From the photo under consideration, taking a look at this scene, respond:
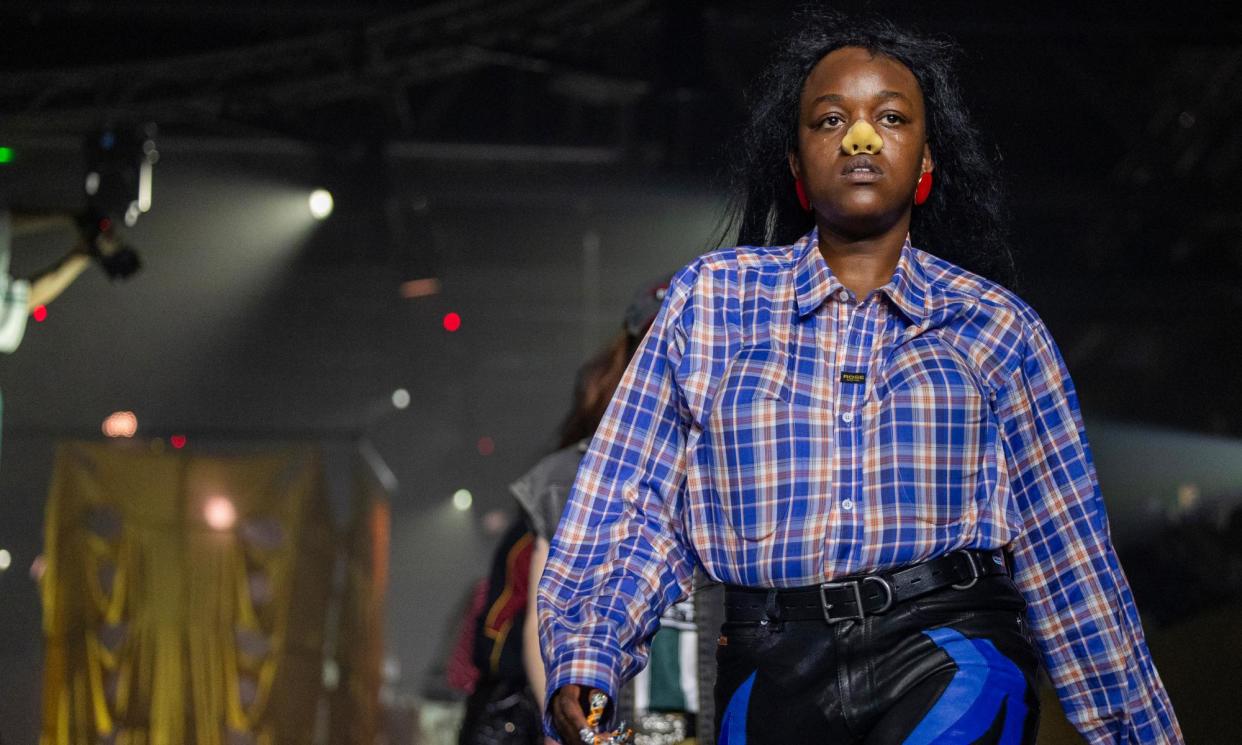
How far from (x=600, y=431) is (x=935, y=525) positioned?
464 mm

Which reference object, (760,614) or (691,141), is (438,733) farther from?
(760,614)

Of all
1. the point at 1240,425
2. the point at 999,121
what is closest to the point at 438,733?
the point at 999,121

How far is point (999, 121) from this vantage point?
6934mm

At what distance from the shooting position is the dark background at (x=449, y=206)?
671 cm

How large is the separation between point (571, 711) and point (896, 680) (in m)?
0.39

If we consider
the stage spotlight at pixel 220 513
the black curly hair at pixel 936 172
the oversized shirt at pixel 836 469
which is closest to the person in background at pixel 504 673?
the black curly hair at pixel 936 172

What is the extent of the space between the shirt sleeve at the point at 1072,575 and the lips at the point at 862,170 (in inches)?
11.9

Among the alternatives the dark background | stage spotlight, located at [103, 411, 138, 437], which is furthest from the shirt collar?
stage spotlight, located at [103, 411, 138, 437]

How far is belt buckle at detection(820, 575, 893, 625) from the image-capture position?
Result: 5.81ft

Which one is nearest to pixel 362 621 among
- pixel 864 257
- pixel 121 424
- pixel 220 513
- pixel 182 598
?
pixel 220 513

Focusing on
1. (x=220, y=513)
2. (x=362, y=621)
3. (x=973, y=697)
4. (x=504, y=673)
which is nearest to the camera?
(x=973, y=697)

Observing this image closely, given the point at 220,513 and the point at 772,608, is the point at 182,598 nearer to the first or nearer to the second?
the point at 220,513

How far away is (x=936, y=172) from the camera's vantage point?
2.22 metres

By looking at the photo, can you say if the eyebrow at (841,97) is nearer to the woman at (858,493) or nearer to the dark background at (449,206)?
the woman at (858,493)
